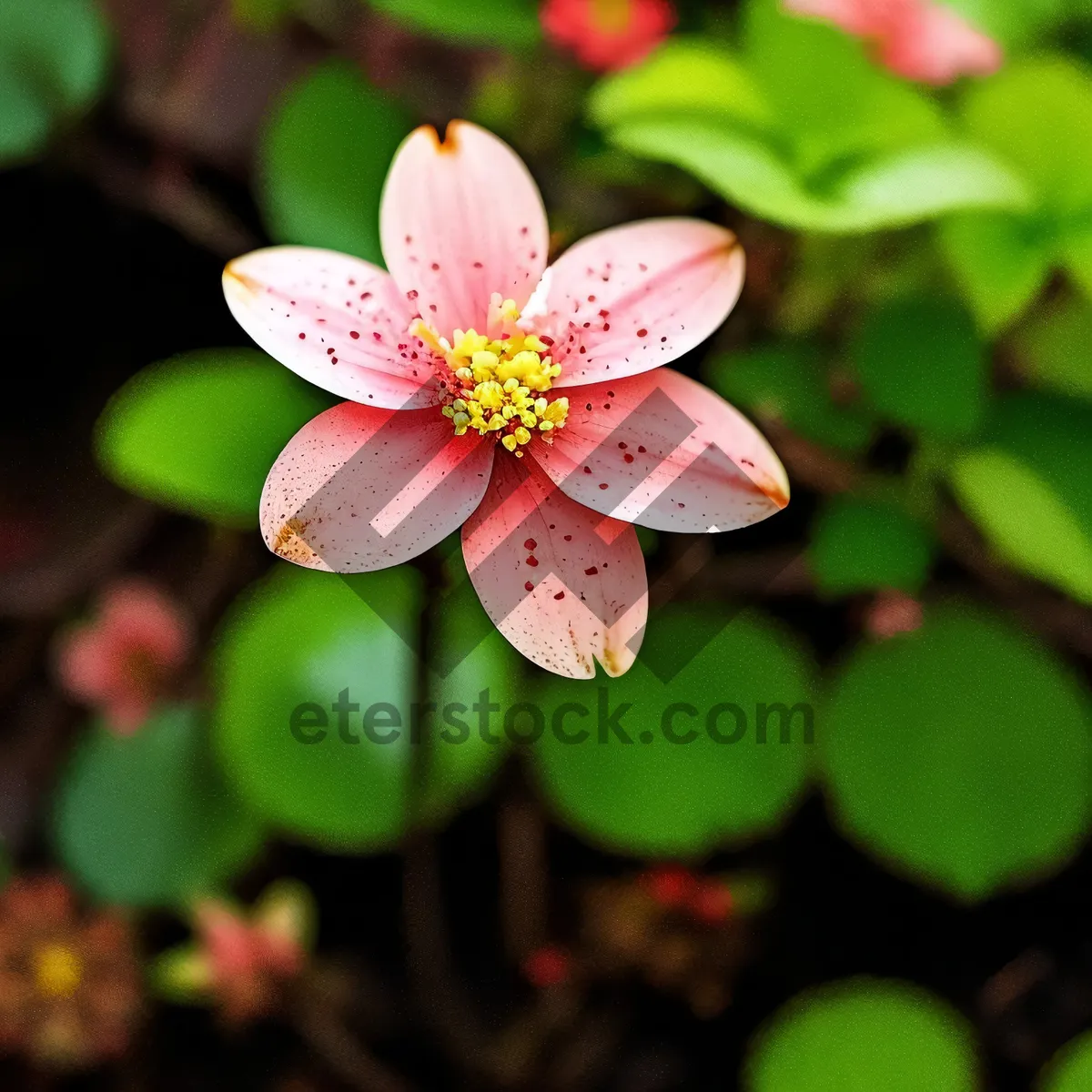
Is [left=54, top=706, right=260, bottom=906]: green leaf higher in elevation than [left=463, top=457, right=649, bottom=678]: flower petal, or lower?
lower

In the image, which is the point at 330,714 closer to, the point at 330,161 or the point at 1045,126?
the point at 330,161

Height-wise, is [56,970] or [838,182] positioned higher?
[838,182]

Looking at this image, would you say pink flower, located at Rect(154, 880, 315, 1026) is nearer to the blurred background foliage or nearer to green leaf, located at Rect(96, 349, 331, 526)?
the blurred background foliage

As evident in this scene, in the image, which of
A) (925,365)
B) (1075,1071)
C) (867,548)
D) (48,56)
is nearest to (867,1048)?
(1075,1071)

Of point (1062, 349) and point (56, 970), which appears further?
point (56, 970)

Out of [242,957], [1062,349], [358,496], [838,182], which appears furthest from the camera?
[242,957]

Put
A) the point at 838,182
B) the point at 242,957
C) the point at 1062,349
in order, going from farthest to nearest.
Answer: the point at 242,957 → the point at 1062,349 → the point at 838,182

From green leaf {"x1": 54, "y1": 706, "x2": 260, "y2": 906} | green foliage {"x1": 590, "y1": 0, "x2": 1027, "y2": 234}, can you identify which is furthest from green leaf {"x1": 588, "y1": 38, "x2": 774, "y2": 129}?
green leaf {"x1": 54, "y1": 706, "x2": 260, "y2": 906}

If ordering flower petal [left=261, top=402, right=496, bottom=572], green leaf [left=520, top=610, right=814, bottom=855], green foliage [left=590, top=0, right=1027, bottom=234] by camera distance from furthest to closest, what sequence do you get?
green leaf [left=520, top=610, right=814, bottom=855] < green foliage [left=590, top=0, right=1027, bottom=234] < flower petal [left=261, top=402, right=496, bottom=572]

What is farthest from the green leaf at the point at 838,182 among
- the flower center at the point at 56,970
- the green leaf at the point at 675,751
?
the flower center at the point at 56,970
